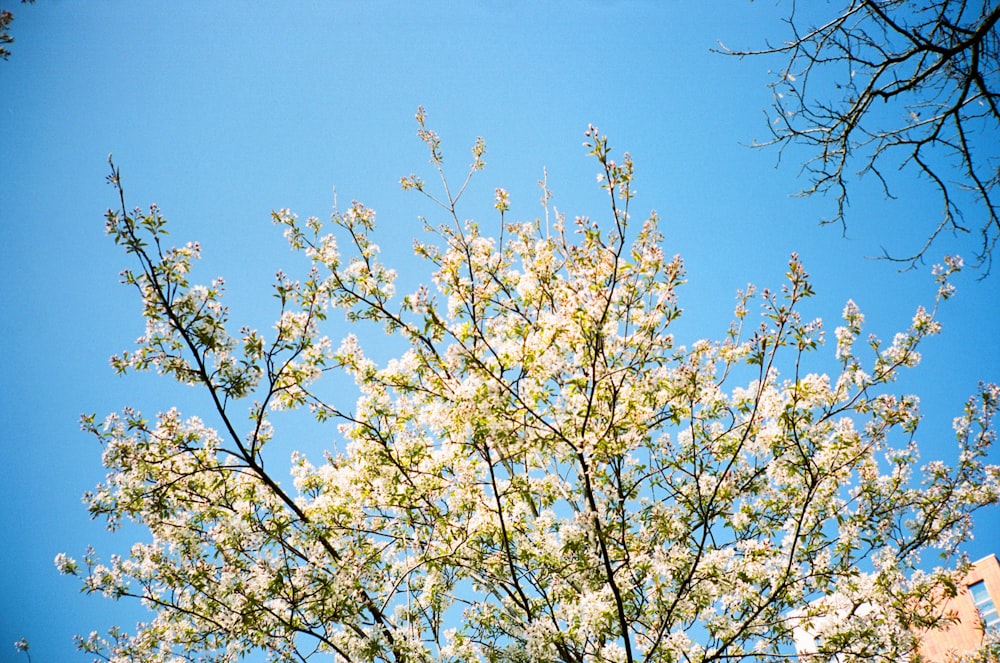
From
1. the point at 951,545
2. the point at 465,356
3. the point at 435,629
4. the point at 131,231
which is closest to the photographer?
the point at 131,231

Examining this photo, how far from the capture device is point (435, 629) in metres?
6.23

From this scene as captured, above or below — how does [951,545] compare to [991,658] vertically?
above

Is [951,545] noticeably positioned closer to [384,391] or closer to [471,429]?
[471,429]

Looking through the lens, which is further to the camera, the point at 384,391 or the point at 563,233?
the point at 384,391

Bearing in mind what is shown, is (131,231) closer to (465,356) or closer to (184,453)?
(184,453)

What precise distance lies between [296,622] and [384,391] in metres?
2.27

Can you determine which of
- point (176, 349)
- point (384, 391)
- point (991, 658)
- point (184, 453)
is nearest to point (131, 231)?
point (176, 349)

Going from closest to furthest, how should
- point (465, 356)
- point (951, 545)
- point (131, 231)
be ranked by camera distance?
point (131, 231) < point (465, 356) < point (951, 545)

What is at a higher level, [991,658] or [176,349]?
[176,349]

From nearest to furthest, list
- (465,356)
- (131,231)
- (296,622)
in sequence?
(131,231) < (465,356) < (296,622)

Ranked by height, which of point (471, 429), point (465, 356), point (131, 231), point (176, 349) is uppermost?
point (131, 231)

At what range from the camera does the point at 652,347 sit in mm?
5086

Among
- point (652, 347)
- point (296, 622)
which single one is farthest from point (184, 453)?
point (652, 347)

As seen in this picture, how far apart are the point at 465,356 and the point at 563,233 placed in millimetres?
1544
